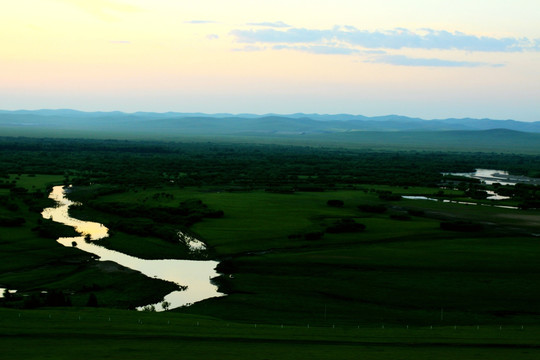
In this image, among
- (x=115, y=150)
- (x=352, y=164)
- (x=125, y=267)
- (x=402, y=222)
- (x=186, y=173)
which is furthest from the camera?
(x=115, y=150)

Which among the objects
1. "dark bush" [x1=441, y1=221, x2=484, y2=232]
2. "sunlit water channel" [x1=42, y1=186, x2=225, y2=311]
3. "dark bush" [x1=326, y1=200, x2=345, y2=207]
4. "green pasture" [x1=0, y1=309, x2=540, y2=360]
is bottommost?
"sunlit water channel" [x1=42, y1=186, x2=225, y2=311]

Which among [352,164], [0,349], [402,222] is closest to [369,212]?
[402,222]

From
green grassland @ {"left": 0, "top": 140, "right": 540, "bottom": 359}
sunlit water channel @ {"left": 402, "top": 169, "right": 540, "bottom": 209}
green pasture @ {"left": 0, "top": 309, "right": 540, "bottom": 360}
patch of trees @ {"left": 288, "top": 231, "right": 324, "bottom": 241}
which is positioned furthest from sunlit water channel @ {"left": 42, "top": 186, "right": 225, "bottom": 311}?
sunlit water channel @ {"left": 402, "top": 169, "right": 540, "bottom": 209}

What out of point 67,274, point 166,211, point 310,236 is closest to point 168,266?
point 67,274

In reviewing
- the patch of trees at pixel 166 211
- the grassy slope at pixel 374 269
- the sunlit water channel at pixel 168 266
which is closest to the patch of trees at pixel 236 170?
the patch of trees at pixel 166 211

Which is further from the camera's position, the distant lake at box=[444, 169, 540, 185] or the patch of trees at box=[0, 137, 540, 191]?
the distant lake at box=[444, 169, 540, 185]

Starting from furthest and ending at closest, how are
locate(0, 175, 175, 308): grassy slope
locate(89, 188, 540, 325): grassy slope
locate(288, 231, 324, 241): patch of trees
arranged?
locate(288, 231, 324, 241): patch of trees → locate(0, 175, 175, 308): grassy slope → locate(89, 188, 540, 325): grassy slope

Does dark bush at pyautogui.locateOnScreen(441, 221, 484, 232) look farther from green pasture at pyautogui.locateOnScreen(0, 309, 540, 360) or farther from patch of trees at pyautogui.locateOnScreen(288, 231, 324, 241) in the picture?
green pasture at pyautogui.locateOnScreen(0, 309, 540, 360)

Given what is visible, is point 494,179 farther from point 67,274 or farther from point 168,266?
point 67,274

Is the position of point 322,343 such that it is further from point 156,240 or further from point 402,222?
point 402,222
